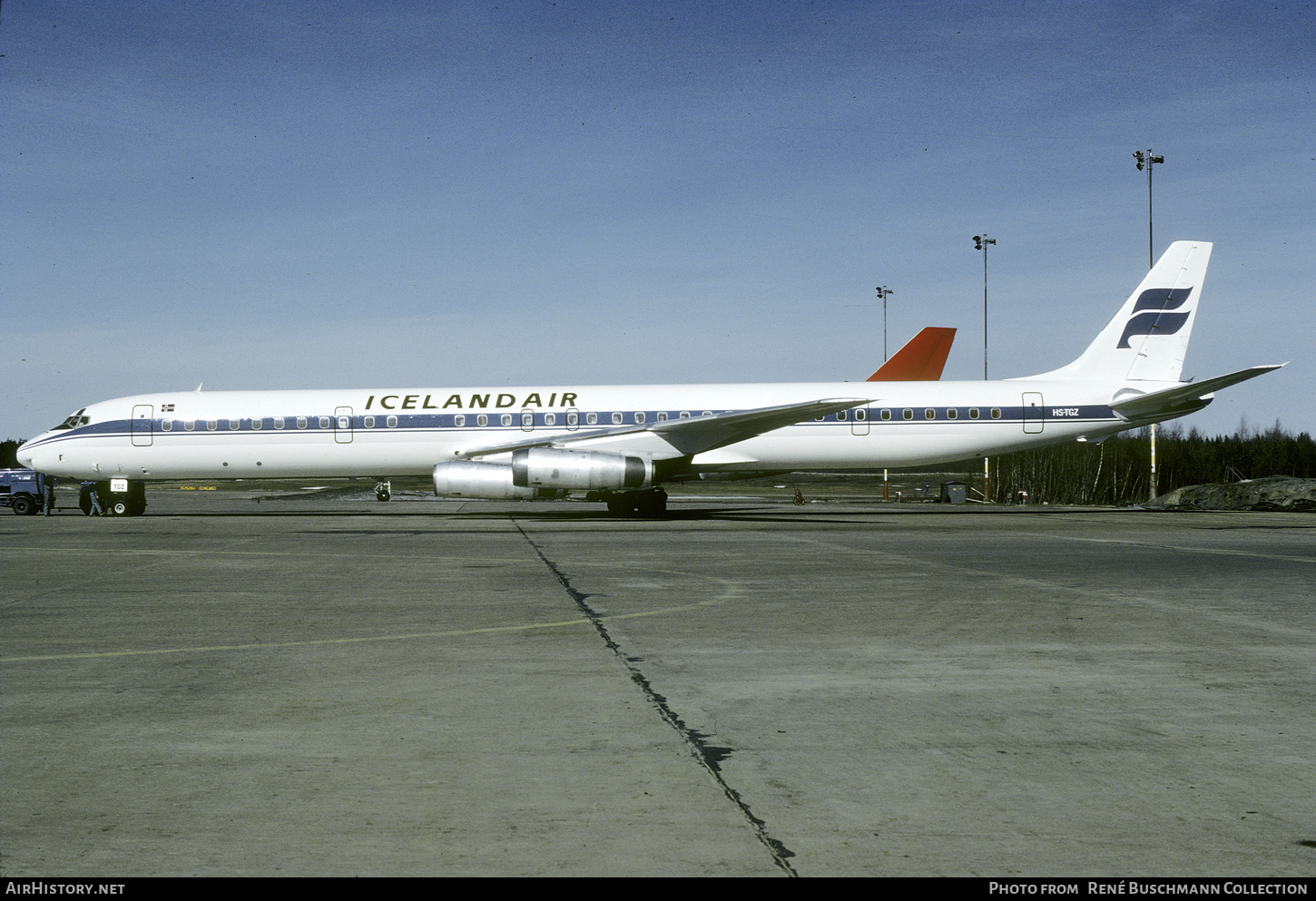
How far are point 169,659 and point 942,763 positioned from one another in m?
5.39

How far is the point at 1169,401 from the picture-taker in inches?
1090

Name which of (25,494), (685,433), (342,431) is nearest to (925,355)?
(685,433)

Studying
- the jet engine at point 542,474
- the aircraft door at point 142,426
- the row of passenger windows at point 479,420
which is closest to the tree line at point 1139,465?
the row of passenger windows at point 479,420

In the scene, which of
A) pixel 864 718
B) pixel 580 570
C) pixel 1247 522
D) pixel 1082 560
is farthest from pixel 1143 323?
pixel 864 718

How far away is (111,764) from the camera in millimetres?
4781

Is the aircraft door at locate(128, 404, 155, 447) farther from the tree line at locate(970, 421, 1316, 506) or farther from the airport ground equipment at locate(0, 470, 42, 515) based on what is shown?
the tree line at locate(970, 421, 1316, 506)

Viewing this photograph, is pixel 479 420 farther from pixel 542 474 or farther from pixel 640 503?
pixel 640 503

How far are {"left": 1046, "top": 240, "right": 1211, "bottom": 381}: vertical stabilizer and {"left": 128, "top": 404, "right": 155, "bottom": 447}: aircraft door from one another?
24.2 meters

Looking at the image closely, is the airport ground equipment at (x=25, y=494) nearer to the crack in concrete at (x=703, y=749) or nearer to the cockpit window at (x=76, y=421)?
the cockpit window at (x=76, y=421)

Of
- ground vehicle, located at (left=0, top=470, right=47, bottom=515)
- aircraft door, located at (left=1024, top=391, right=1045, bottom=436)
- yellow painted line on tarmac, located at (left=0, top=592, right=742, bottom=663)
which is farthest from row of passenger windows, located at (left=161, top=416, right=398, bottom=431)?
Result: yellow painted line on tarmac, located at (left=0, top=592, right=742, bottom=663)

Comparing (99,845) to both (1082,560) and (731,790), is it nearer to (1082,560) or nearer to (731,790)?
(731,790)

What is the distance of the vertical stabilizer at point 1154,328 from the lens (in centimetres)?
2931

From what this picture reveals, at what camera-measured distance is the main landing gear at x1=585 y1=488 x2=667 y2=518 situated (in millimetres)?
28141
